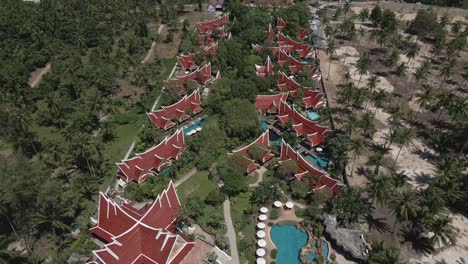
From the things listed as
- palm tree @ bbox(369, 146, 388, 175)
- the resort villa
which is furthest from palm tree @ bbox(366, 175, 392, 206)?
the resort villa

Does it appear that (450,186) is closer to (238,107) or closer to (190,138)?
(238,107)

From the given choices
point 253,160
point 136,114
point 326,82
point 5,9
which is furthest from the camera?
point 5,9

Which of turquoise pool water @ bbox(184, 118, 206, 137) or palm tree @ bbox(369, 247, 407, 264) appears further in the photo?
turquoise pool water @ bbox(184, 118, 206, 137)

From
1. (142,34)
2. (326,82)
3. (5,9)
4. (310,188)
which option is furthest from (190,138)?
(5,9)

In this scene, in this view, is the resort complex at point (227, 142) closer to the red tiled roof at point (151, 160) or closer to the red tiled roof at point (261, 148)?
the red tiled roof at point (151, 160)

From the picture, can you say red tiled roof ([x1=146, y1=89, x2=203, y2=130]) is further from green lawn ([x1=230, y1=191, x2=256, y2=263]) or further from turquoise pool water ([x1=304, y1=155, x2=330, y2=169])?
turquoise pool water ([x1=304, y1=155, x2=330, y2=169])

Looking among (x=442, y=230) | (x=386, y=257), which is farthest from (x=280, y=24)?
(x=386, y=257)
